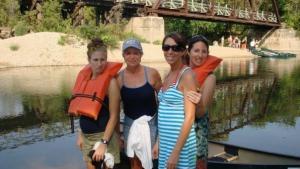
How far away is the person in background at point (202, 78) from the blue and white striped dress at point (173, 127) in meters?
0.41

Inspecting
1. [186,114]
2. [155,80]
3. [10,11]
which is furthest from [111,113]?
[10,11]

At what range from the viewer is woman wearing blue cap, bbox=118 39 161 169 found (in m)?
4.80

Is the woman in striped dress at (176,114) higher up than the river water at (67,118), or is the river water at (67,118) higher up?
the woman in striped dress at (176,114)

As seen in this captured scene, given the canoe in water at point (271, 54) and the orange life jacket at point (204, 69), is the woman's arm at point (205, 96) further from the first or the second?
the canoe in water at point (271, 54)

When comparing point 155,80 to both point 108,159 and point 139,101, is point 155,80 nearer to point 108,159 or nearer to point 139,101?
point 139,101

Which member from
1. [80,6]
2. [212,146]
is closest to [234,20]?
[80,6]

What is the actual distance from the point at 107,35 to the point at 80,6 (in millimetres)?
7322

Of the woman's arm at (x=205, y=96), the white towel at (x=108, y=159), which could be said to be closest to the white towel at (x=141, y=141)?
the white towel at (x=108, y=159)

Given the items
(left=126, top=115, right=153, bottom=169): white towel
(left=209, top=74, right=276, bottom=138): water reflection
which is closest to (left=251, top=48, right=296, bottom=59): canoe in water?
(left=209, top=74, right=276, bottom=138): water reflection

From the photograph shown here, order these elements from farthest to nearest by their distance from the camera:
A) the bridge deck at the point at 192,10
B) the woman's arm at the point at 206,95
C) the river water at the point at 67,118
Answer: the bridge deck at the point at 192,10 → the river water at the point at 67,118 → the woman's arm at the point at 206,95

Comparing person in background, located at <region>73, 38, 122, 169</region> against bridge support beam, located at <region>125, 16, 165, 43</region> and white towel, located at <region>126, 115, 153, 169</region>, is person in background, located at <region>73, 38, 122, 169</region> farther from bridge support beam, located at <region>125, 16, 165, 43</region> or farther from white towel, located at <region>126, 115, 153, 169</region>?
bridge support beam, located at <region>125, 16, 165, 43</region>

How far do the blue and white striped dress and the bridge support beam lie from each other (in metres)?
38.4

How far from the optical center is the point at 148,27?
1673 inches

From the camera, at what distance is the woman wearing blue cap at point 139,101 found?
4797 mm
